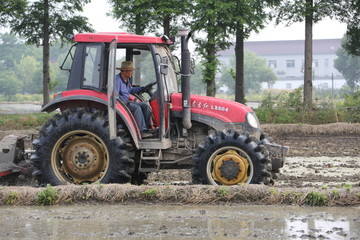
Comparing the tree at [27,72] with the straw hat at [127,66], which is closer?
the straw hat at [127,66]

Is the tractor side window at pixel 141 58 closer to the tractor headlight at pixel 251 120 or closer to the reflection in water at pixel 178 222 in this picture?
the tractor headlight at pixel 251 120

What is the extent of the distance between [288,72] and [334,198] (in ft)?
401

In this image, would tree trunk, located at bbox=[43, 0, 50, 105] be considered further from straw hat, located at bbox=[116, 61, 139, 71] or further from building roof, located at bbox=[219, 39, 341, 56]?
building roof, located at bbox=[219, 39, 341, 56]

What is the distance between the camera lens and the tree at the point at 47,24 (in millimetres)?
37438

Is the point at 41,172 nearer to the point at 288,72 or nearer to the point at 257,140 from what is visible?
the point at 257,140

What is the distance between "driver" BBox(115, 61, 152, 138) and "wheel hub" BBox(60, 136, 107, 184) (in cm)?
78

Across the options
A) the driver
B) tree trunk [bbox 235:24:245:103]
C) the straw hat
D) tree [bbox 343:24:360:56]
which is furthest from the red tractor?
tree [bbox 343:24:360:56]

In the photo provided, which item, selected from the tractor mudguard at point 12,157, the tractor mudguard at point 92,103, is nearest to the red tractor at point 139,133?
the tractor mudguard at point 92,103

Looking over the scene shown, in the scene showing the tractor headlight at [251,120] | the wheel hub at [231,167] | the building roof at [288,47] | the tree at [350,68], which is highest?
the building roof at [288,47]

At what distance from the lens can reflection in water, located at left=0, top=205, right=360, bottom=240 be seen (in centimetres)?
Result: 864

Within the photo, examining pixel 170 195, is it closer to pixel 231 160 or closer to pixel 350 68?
pixel 231 160

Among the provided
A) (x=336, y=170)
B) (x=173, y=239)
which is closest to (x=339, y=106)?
(x=336, y=170)

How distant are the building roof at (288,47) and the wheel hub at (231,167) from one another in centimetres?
11895

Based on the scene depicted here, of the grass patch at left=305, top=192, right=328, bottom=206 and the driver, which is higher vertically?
the driver
